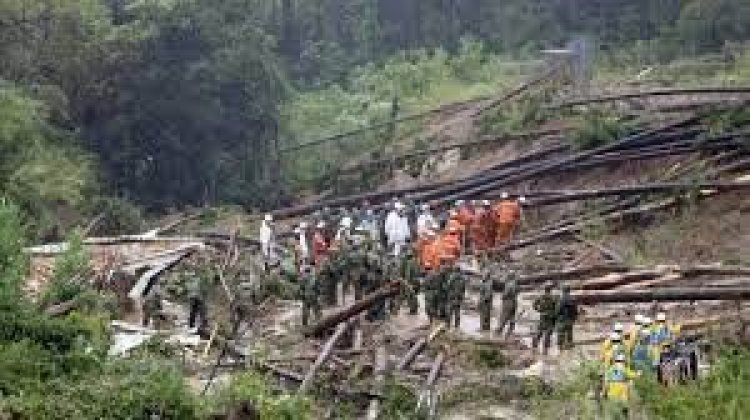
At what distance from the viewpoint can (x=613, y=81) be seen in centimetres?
3675

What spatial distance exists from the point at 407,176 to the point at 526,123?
11.3 feet

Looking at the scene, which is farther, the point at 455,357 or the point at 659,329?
the point at 455,357

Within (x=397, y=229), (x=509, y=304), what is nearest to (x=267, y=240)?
(x=397, y=229)

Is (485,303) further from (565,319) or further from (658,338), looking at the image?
(658,338)

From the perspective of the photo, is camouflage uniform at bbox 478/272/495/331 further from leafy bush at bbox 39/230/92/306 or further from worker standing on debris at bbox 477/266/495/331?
leafy bush at bbox 39/230/92/306

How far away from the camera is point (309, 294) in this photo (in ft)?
59.2

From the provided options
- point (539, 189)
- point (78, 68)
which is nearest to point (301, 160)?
point (78, 68)

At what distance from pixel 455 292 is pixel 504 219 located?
4.47m

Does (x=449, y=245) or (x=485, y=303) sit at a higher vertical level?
(x=449, y=245)

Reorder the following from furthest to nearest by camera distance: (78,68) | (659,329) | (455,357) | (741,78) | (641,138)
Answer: (78,68)
(741,78)
(641,138)
(455,357)
(659,329)

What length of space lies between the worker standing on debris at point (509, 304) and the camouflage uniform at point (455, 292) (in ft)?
1.92

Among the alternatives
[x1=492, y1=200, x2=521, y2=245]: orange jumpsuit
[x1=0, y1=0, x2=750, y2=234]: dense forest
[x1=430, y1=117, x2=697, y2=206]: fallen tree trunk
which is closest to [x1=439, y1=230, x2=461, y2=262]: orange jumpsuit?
[x1=492, y1=200, x2=521, y2=245]: orange jumpsuit

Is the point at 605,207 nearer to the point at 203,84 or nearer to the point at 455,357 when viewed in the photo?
the point at 455,357

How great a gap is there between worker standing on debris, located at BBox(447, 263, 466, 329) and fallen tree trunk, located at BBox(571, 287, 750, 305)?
1.57 m
